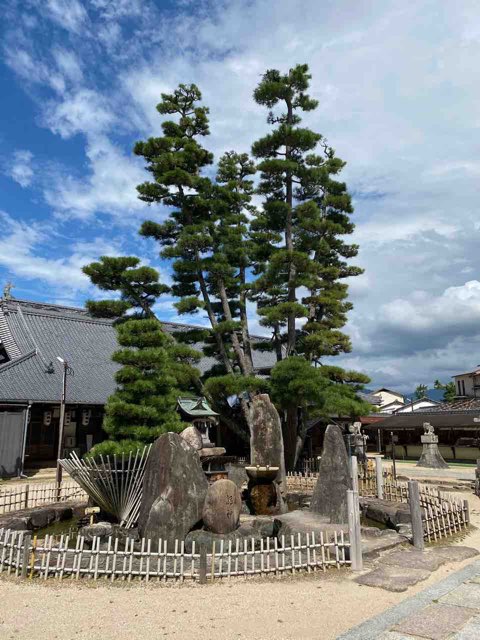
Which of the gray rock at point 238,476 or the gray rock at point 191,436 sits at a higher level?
the gray rock at point 191,436

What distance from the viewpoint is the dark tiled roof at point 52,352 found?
741 inches

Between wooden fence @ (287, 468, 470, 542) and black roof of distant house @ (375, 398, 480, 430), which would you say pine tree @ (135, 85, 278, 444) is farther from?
black roof of distant house @ (375, 398, 480, 430)

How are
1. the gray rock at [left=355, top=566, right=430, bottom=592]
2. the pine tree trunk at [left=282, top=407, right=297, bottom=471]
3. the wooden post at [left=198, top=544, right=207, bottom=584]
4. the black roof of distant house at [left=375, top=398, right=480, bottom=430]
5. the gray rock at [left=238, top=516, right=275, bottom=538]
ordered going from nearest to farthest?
the gray rock at [left=355, top=566, right=430, bottom=592]
the wooden post at [left=198, top=544, right=207, bottom=584]
the gray rock at [left=238, top=516, right=275, bottom=538]
the pine tree trunk at [left=282, top=407, right=297, bottom=471]
the black roof of distant house at [left=375, top=398, right=480, bottom=430]

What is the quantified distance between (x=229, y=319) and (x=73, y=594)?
12.0m

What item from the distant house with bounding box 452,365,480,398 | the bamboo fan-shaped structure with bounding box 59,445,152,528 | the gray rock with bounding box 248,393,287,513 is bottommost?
the bamboo fan-shaped structure with bounding box 59,445,152,528

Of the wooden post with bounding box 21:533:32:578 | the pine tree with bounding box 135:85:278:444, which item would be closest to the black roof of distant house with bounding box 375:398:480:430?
the pine tree with bounding box 135:85:278:444

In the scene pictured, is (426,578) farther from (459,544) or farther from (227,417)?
(227,417)

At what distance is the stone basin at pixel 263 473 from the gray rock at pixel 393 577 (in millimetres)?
4205

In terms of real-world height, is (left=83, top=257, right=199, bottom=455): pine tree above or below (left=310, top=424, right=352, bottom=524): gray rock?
above

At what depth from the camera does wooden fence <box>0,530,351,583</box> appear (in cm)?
640

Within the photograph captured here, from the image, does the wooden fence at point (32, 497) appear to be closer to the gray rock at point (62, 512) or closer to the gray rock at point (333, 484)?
the gray rock at point (62, 512)

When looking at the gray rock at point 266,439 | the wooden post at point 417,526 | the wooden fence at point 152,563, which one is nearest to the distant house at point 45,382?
the gray rock at point 266,439

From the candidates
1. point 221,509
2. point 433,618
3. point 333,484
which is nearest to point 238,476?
point 333,484

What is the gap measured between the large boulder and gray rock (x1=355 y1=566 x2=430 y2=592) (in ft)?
10.4
